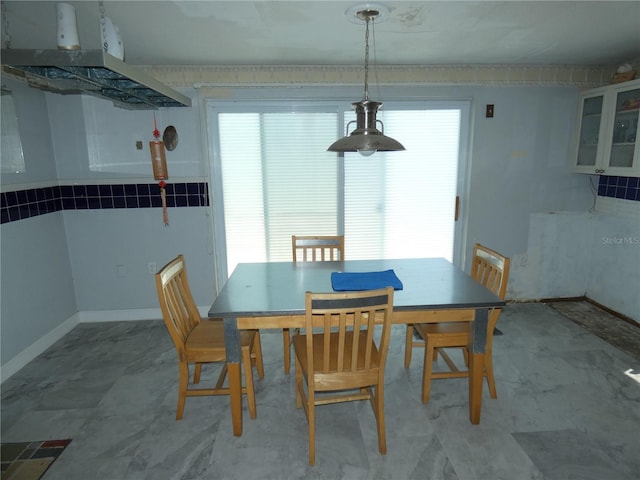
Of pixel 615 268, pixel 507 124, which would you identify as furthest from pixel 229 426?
pixel 615 268

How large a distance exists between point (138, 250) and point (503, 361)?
3.28m

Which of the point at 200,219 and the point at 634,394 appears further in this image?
the point at 200,219

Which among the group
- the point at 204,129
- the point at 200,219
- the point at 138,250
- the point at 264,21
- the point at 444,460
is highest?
the point at 264,21

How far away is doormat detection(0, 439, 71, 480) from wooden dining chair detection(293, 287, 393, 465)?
1.35m

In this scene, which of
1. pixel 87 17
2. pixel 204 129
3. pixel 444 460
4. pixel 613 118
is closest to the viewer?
pixel 444 460

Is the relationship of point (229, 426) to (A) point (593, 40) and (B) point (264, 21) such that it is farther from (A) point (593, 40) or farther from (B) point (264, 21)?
(A) point (593, 40)

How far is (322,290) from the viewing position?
2.18 metres

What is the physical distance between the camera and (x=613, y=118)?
3178 millimetres

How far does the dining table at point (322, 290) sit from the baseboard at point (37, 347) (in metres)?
1.81

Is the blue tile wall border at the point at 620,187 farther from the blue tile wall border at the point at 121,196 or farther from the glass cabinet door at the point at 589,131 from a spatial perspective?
the blue tile wall border at the point at 121,196

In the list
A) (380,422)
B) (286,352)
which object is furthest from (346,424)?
(286,352)

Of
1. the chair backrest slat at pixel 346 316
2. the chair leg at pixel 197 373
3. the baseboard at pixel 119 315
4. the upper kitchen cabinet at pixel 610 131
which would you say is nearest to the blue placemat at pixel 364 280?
the chair backrest slat at pixel 346 316

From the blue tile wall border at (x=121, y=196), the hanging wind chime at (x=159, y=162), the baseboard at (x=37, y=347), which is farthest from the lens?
the blue tile wall border at (x=121, y=196)

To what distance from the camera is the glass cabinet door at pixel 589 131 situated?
3.38 metres
